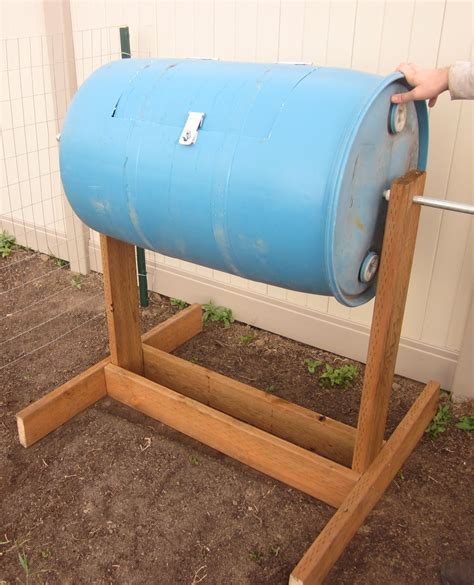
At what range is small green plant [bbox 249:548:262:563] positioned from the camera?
1923mm

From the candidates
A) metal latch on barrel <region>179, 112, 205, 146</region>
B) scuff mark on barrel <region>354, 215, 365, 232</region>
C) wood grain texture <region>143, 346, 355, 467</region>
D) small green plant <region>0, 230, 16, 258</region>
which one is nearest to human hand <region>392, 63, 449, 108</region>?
scuff mark on barrel <region>354, 215, 365, 232</region>

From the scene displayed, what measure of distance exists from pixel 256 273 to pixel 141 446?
3.27ft

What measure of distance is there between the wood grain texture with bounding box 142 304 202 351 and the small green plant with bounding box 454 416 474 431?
1.35 m

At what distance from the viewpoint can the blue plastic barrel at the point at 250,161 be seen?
1.58 metres

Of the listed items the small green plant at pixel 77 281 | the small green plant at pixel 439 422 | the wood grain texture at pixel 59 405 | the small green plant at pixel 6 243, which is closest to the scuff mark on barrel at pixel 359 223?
the small green plant at pixel 439 422

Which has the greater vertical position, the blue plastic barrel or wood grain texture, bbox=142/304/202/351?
the blue plastic barrel

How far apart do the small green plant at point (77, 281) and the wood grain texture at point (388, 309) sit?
7.47 ft

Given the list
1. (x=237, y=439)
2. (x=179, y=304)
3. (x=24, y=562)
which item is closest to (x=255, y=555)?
(x=237, y=439)

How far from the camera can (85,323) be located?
132 inches

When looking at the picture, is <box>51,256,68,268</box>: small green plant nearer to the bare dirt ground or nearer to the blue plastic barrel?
the bare dirt ground

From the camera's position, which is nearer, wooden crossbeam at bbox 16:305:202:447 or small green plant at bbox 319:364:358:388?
wooden crossbeam at bbox 16:305:202:447

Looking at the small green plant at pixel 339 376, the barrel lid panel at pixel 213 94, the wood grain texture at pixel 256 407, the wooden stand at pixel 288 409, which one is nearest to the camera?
the barrel lid panel at pixel 213 94

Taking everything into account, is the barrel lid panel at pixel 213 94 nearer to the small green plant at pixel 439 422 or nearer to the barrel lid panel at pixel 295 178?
the barrel lid panel at pixel 295 178

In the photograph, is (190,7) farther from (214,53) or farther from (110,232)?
(110,232)
